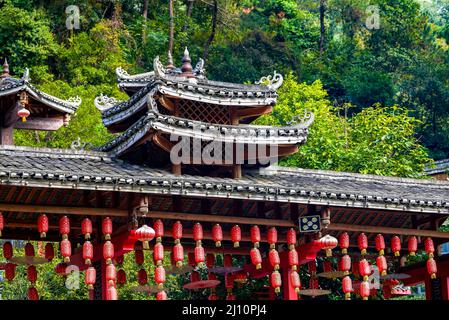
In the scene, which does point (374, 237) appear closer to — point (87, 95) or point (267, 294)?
point (267, 294)

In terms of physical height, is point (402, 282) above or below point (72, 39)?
below

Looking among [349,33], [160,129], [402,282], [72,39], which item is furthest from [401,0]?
[160,129]

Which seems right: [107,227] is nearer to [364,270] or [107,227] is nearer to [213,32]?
[364,270]

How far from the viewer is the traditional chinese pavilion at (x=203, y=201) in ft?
80.9

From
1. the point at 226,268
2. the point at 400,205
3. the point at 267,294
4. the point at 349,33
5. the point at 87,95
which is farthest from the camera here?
the point at 349,33

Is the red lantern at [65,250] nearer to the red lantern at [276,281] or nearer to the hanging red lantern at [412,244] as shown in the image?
the red lantern at [276,281]

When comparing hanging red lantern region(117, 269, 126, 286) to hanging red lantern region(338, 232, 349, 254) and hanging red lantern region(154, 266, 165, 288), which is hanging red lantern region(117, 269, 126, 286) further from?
hanging red lantern region(338, 232, 349, 254)

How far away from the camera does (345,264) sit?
2794cm

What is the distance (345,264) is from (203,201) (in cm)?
412

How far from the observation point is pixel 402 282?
3178cm

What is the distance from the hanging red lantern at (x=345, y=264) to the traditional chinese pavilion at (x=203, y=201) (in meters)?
0.14

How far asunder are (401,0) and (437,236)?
36.3 m

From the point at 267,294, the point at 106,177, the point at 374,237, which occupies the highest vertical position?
the point at 106,177

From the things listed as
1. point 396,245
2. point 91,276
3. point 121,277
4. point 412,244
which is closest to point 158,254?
point 91,276
